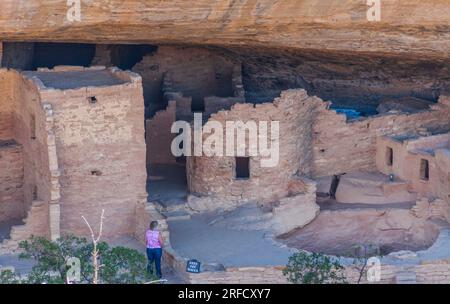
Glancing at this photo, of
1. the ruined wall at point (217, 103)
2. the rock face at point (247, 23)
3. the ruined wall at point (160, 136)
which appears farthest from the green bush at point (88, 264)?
the ruined wall at point (217, 103)

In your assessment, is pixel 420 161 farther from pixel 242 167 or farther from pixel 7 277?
pixel 7 277

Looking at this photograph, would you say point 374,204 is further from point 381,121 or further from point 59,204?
point 59,204

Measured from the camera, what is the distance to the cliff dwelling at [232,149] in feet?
58.0

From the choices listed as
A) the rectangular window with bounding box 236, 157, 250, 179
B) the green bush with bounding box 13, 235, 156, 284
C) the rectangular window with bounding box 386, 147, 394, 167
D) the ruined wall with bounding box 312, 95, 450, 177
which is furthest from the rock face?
the green bush with bounding box 13, 235, 156, 284

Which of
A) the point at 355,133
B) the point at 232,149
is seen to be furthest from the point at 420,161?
the point at 232,149

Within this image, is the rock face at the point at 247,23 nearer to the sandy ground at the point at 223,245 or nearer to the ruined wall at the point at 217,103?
the ruined wall at the point at 217,103

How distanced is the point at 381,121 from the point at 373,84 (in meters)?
1.34

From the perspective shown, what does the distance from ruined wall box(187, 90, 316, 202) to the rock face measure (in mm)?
988

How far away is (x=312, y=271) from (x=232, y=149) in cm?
404

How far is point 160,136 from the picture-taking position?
68.3ft

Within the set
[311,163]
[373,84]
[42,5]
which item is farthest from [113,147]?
[373,84]

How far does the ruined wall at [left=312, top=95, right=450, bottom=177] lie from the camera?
2036cm

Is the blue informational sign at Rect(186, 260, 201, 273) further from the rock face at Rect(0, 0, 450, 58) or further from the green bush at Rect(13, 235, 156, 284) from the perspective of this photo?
the rock face at Rect(0, 0, 450, 58)

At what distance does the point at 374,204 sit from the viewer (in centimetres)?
2019
